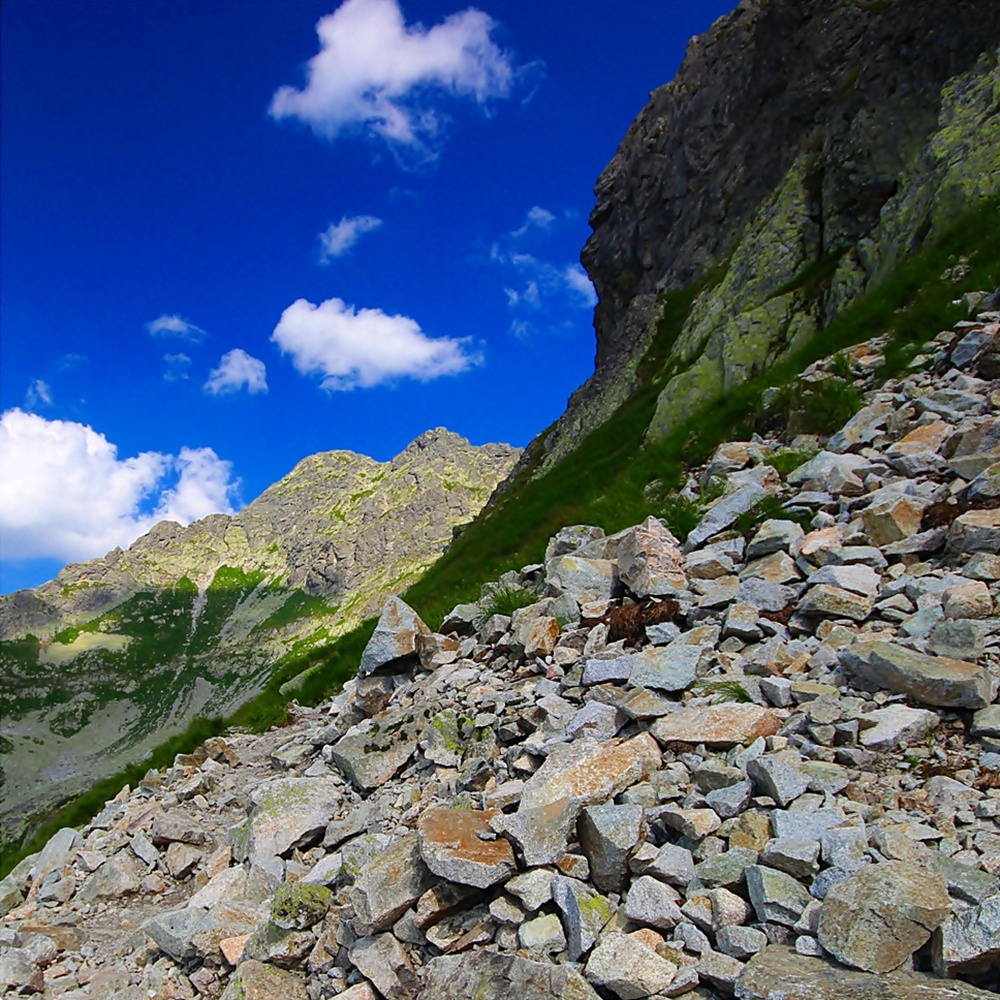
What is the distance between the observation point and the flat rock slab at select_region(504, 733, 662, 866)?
5020 millimetres

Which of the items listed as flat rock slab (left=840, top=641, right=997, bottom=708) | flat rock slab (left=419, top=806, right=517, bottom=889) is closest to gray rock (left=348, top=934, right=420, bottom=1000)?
flat rock slab (left=419, top=806, right=517, bottom=889)

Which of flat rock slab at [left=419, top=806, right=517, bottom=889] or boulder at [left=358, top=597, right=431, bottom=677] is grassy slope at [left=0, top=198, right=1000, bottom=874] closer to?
boulder at [left=358, top=597, right=431, bottom=677]

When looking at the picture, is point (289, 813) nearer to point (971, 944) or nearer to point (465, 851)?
point (465, 851)

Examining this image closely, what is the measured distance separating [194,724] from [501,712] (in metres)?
11.7

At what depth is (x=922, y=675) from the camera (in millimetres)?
5539

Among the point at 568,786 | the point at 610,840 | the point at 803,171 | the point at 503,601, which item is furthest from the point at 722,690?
the point at 803,171

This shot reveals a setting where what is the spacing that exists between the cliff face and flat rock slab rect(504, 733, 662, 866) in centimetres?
2453

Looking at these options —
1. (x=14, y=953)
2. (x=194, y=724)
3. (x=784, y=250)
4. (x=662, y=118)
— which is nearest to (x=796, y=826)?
(x=14, y=953)

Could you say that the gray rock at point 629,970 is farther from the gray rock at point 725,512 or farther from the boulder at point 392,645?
the boulder at point 392,645

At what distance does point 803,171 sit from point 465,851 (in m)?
44.2

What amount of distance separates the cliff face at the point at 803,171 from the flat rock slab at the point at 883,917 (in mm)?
25307

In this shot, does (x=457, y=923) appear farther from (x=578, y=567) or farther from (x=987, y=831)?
(x=578, y=567)

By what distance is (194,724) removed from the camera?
1642 cm

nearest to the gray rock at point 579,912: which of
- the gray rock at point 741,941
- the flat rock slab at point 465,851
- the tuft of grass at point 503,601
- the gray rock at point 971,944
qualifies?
the flat rock slab at point 465,851
